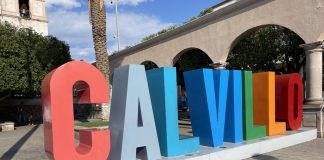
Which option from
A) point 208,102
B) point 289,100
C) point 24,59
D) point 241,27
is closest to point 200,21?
point 241,27

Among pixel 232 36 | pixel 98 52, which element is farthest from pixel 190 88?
pixel 98 52

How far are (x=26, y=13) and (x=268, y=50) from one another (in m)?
32.0

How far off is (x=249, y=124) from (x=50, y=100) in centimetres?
517

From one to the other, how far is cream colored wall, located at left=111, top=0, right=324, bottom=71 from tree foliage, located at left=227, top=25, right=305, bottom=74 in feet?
17.8

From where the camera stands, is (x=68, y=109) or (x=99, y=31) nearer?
(x=68, y=109)

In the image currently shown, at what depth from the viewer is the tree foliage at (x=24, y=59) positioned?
68.4 ft

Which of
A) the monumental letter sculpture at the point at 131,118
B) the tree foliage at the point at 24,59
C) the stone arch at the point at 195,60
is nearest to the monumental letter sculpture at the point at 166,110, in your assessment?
the monumental letter sculpture at the point at 131,118

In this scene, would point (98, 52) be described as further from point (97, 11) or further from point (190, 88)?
point (190, 88)

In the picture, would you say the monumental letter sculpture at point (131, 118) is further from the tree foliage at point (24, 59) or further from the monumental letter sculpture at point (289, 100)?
the tree foliage at point (24, 59)

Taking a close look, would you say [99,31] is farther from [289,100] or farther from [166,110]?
[166,110]

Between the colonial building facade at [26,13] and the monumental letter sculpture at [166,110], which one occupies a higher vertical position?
the colonial building facade at [26,13]

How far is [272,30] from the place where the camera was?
21.3m

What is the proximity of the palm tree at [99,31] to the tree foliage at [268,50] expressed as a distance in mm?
9153

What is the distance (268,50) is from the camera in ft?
70.6
